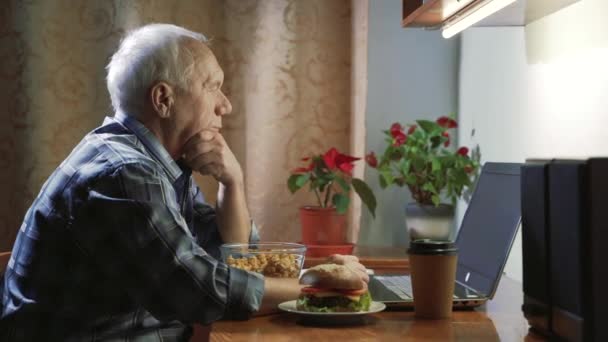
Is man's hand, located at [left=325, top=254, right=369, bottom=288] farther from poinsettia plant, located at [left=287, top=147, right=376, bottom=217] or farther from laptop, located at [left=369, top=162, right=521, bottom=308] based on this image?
poinsettia plant, located at [left=287, top=147, right=376, bottom=217]

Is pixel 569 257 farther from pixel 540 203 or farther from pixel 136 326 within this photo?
pixel 136 326

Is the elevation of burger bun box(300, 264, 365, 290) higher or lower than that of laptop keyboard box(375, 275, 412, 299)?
higher

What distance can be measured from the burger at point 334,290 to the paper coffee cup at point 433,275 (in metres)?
0.09

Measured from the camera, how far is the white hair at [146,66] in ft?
5.48

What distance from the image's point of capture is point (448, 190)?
7.36ft

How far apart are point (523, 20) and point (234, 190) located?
76 cm

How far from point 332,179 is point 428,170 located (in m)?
0.26

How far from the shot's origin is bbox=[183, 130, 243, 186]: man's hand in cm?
184

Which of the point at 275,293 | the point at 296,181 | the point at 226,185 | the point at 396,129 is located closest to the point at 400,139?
the point at 396,129

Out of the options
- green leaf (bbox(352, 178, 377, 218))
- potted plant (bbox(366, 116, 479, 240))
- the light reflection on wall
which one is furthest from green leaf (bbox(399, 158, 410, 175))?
the light reflection on wall

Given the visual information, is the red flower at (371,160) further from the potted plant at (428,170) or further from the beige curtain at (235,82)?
the beige curtain at (235,82)

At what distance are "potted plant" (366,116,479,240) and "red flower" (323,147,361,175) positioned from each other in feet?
0.28

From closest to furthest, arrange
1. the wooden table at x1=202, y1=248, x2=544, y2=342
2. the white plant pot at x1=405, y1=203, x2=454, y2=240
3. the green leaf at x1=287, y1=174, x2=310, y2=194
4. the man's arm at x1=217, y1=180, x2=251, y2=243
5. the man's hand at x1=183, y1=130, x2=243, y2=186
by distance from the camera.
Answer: the wooden table at x1=202, y1=248, x2=544, y2=342, the man's hand at x1=183, y1=130, x2=243, y2=186, the man's arm at x1=217, y1=180, x2=251, y2=243, the white plant pot at x1=405, y1=203, x2=454, y2=240, the green leaf at x1=287, y1=174, x2=310, y2=194

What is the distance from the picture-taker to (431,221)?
88.5 inches
